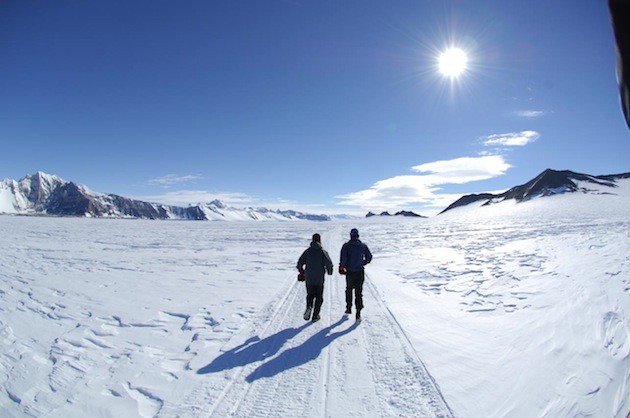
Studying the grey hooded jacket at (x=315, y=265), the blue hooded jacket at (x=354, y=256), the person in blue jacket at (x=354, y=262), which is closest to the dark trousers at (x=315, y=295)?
the grey hooded jacket at (x=315, y=265)

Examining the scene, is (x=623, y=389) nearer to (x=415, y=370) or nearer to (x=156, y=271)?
(x=415, y=370)

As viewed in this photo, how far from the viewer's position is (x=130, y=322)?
7.88 metres

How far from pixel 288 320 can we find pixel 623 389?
5768mm

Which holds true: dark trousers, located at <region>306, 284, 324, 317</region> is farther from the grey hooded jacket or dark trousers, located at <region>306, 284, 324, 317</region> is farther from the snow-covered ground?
the snow-covered ground

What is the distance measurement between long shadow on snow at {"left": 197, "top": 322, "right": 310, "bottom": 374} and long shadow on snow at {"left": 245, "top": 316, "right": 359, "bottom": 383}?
11.6 inches

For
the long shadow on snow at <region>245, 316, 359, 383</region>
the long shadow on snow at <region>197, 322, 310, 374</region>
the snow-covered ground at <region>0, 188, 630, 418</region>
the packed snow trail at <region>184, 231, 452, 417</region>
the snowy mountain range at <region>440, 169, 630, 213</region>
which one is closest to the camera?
the packed snow trail at <region>184, 231, 452, 417</region>

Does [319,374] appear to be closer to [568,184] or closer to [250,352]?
[250,352]

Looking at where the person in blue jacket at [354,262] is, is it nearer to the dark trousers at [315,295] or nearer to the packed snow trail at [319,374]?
the dark trousers at [315,295]

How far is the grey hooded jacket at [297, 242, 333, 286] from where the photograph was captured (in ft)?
25.8

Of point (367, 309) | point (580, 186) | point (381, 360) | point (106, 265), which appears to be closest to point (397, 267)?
point (367, 309)

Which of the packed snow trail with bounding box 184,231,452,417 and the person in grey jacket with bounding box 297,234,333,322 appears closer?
the packed snow trail with bounding box 184,231,452,417

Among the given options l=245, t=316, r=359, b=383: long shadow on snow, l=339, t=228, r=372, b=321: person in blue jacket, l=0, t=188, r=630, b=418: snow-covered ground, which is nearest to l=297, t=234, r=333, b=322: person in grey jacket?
l=339, t=228, r=372, b=321: person in blue jacket

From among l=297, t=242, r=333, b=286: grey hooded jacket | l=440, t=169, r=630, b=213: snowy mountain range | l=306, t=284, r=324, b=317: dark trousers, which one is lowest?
l=306, t=284, r=324, b=317: dark trousers

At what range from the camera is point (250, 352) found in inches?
239
